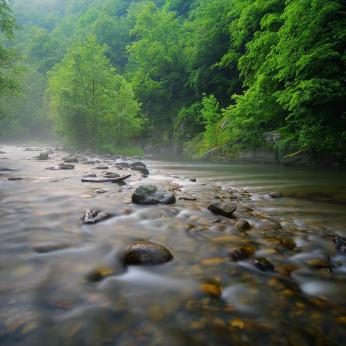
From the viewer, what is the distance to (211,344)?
44.2 inches

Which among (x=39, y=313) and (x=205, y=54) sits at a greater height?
(x=205, y=54)

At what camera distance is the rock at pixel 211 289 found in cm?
153

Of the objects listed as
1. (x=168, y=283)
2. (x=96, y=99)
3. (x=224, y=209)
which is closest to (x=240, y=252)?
(x=168, y=283)

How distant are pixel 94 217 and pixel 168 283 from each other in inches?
66.2

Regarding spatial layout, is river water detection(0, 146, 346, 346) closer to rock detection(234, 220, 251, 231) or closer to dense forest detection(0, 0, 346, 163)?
rock detection(234, 220, 251, 231)

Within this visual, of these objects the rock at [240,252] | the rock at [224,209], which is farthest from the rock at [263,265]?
the rock at [224,209]

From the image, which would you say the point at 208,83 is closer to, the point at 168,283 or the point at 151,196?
the point at 151,196

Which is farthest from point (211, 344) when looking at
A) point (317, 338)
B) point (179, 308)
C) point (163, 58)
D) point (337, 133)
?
point (163, 58)

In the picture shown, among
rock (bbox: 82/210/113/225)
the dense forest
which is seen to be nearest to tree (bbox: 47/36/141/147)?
the dense forest

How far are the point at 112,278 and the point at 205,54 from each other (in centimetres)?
2832

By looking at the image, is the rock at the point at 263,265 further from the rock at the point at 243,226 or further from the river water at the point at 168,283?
the rock at the point at 243,226

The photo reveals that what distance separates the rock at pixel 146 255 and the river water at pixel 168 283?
0.08 meters

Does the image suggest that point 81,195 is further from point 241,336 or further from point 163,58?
point 163,58

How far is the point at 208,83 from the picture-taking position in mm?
25562
